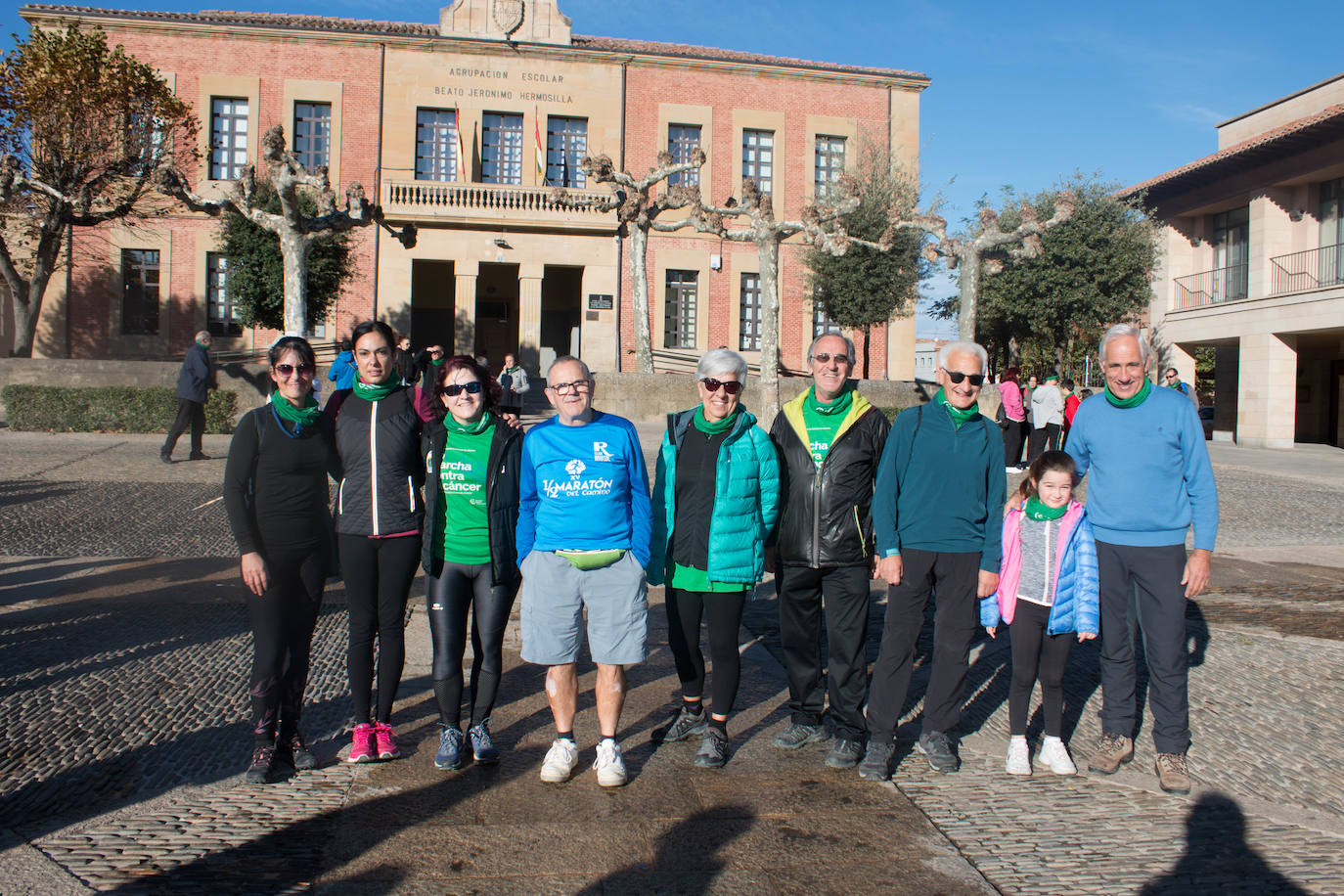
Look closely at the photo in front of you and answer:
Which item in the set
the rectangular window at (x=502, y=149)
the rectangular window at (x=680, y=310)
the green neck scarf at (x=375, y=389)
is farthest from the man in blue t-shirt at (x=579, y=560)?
the rectangular window at (x=502, y=149)

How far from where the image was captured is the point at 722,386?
4.24 meters

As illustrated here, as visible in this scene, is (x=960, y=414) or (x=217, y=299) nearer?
(x=960, y=414)

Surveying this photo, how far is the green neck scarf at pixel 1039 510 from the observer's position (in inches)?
169

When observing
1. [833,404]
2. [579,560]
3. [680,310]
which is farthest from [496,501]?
[680,310]

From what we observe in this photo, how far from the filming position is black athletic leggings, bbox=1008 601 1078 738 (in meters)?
4.21

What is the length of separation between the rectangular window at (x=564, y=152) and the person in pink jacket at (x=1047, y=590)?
95.7 feet

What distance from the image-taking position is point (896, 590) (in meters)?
4.27

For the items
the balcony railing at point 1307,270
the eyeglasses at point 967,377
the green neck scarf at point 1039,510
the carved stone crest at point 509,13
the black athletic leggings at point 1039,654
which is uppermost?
the carved stone crest at point 509,13

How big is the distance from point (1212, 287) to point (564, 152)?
21226 mm

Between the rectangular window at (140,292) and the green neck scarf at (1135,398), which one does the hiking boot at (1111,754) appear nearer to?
the green neck scarf at (1135,398)

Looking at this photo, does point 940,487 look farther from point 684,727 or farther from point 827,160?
point 827,160

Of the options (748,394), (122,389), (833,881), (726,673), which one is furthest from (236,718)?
(748,394)

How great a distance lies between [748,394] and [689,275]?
31.9 ft

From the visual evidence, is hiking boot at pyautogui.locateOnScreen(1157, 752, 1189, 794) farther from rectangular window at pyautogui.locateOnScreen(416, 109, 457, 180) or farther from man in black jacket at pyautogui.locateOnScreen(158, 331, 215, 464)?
rectangular window at pyautogui.locateOnScreen(416, 109, 457, 180)
